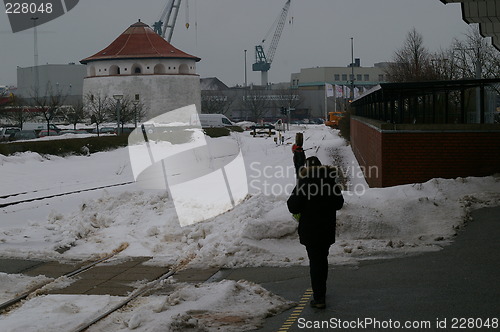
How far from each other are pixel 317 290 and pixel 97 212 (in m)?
10.3

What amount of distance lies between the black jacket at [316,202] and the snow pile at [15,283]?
4438mm

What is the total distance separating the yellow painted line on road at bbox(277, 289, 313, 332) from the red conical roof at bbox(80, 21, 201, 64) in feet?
338

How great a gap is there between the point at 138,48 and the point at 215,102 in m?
24.8

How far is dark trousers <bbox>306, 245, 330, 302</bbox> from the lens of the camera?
29.0ft

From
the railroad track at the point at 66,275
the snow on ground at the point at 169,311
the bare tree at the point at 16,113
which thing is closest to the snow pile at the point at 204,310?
the snow on ground at the point at 169,311

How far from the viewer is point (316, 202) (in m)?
8.81

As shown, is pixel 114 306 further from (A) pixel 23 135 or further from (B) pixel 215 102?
(B) pixel 215 102

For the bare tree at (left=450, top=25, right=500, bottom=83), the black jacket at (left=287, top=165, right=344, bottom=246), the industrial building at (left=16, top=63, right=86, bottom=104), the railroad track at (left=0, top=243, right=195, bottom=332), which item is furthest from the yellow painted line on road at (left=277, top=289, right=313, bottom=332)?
the industrial building at (left=16, top=63, right=86, bottom=104)

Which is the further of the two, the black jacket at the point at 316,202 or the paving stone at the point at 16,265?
the paving stone at the point at 16,265

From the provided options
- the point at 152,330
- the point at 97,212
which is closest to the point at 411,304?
the point at 152,330

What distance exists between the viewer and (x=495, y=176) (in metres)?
17.4

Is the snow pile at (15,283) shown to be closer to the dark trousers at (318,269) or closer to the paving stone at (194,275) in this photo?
the paving stone at (194,275)

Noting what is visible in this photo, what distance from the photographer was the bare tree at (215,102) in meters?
133

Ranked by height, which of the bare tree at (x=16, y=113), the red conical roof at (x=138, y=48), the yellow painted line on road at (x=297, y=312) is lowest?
the yellow painted line on road at (x=297, y=312)
